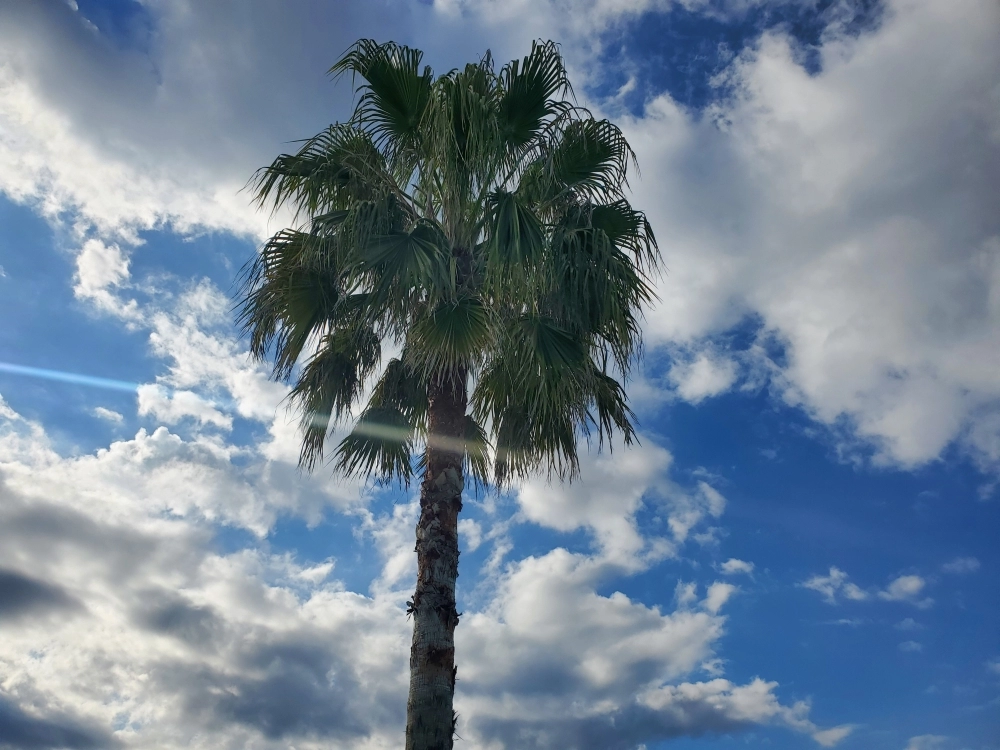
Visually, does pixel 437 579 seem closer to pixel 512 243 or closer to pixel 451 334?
pixel 451 334

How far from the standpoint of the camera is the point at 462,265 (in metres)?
10.0

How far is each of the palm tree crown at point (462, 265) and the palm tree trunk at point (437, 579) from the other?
0.25m

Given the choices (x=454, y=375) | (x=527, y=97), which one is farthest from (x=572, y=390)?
(x=527, y=97)

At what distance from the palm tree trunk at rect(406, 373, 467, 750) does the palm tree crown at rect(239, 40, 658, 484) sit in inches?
9.9

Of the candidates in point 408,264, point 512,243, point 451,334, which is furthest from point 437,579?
point 512,243

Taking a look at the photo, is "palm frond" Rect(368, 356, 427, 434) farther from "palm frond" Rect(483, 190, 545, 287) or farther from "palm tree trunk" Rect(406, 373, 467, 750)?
"palm frond" Rect(483, 190, 545, 287)

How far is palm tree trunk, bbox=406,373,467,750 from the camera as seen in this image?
8.20 meters

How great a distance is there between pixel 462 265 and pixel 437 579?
3592 millimetres

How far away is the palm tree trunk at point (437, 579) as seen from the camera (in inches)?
323

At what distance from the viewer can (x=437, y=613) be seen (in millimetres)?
8609

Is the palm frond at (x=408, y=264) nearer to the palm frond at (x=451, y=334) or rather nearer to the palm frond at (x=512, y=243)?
the palm frond at (x=451, y=334)

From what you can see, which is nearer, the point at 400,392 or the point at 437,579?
the point at 437,579

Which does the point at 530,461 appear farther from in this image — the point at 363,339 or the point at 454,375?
the point at 363,339

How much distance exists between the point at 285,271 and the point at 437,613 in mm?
4641
